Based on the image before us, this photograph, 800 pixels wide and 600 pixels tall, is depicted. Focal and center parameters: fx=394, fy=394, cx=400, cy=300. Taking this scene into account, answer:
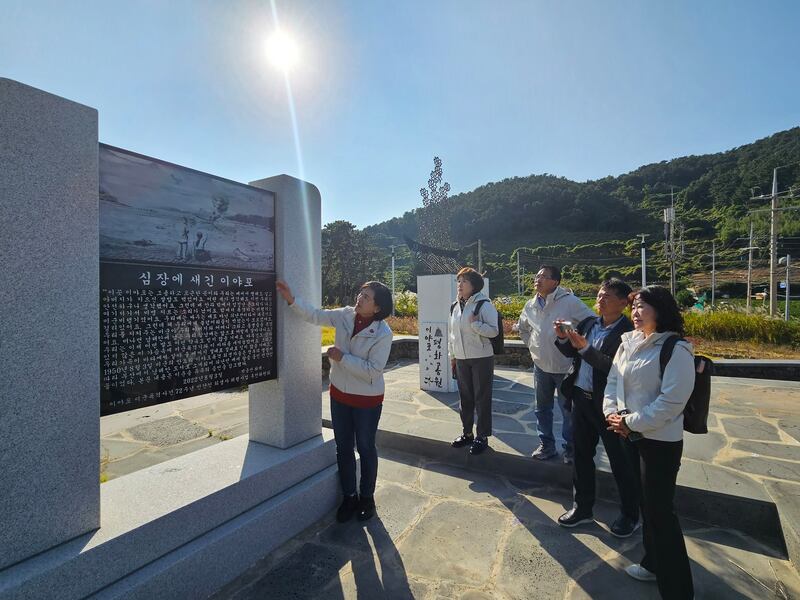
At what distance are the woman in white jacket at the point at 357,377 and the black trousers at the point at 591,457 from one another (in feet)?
4.36

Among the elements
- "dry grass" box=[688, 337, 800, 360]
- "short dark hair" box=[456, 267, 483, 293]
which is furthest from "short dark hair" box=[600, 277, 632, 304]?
"dry grass" box=[688, 337, 800, 360]

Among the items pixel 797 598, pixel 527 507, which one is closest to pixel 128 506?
pixel 527 507

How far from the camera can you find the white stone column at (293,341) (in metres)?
2.86

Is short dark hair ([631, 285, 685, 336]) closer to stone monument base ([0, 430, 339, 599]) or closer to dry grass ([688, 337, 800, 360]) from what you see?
stone monument base ([0, 430, 339, 599])

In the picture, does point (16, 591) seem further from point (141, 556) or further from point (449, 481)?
point (449, 481)

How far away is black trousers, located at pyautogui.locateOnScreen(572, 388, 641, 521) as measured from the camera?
2.46 metres

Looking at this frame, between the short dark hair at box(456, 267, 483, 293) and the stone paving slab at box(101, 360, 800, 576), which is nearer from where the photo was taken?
the stone paving slab at box(101, 360, 800, 576)

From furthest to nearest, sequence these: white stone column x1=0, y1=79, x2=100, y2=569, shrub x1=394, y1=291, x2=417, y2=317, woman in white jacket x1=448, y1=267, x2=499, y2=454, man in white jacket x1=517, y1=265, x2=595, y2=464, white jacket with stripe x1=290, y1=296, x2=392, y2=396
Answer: shrub x1=394, y1=291, x2=417, y2=317 → woman in white jacket x1=448, y1=267, x2=499, y2=454 → man in white jacket x1=517, y1=265, x2=595, y2=464 → white jacket with stripe x1=290, y1=296, x2=392, y2=396 → white stone column x1=0, y1=79, x2=100, y2=569

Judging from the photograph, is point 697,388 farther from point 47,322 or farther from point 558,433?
point 47,322

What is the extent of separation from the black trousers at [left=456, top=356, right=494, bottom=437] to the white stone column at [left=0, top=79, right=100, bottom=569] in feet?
8.98

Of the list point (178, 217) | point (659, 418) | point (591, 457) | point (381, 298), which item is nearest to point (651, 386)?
point (659, 418)

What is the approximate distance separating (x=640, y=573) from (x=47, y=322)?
316 cm

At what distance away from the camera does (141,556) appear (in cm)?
186

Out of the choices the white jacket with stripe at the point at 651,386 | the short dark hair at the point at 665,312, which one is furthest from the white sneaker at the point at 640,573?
the short dark hair at the point at 665,312
